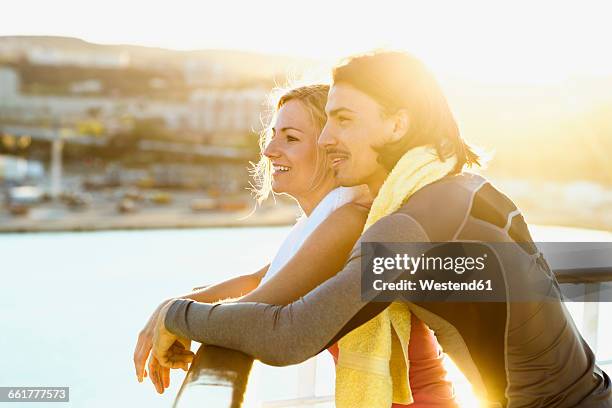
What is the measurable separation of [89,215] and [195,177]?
38.5ft

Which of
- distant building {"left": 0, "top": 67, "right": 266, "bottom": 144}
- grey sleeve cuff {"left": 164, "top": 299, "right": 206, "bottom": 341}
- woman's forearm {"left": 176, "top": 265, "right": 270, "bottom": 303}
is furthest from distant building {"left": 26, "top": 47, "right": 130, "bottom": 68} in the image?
grey sleeve cuff {"left": 164, "top": 299, "right": 206, "bottom": 341}

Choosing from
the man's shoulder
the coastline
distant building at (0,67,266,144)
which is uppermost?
the man's shoulder

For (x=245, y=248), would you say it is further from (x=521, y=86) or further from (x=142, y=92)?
(x=142, y=92)

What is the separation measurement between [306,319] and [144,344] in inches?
10.9

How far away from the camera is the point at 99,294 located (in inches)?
956

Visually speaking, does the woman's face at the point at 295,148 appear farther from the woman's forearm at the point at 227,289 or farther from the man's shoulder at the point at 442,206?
the man's shoulder at the point at 442,206

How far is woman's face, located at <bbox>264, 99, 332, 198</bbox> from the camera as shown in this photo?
123cm

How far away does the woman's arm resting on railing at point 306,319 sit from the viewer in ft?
2.59

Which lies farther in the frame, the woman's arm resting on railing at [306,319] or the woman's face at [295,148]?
the woman's face at [295,148]

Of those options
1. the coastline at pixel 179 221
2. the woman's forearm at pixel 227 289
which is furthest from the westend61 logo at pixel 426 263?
the coastline at pixel 179 221

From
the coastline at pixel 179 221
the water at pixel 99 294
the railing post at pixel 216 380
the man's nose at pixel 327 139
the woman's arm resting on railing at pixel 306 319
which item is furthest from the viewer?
the coastline at pixel 179 221

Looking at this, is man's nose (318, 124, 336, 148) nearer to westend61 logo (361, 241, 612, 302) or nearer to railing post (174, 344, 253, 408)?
westend61 logo (361, 241, 612, 302)

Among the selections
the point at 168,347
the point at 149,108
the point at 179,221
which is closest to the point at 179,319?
the point at 168,347

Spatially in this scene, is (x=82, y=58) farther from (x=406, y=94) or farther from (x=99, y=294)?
(x=406, y=94)
